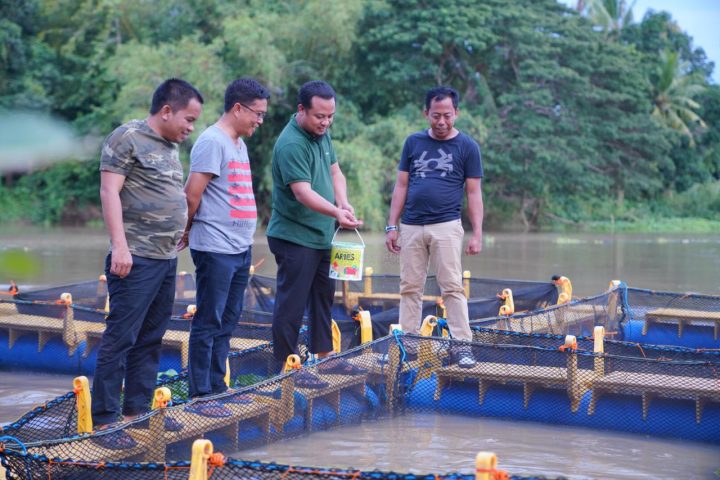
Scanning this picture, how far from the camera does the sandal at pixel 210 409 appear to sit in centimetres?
450

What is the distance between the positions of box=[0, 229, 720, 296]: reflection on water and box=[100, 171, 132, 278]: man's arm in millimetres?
9574

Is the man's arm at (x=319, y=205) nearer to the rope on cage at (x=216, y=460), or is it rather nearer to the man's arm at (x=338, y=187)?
the man's arm at (x=338, y=187)

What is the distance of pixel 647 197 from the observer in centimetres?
3888

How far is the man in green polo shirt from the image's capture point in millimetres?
5234

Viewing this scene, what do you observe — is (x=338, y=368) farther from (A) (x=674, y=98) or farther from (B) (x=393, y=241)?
(A) (x=674, y=98)

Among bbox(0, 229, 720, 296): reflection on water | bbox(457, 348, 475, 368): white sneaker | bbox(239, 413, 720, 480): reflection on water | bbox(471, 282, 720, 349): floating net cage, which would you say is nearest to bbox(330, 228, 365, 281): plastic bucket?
bbox(239, 413, 720, 480): reflection on water

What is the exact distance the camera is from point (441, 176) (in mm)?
6242

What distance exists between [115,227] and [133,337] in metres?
0.58

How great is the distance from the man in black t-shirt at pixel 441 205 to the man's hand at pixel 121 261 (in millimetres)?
2468

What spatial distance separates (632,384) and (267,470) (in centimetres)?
289

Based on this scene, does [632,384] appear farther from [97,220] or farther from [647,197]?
[647,197]

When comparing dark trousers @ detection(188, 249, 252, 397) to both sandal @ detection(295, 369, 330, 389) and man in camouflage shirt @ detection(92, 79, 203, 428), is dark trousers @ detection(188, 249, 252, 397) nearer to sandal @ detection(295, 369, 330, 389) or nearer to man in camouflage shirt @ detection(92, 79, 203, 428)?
man in camouflage shirt @ detection(92, 79, 203, 428)

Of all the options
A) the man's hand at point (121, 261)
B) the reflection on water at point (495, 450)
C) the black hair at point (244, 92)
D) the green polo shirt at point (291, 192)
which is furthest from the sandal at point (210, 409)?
the black hair at point (244, 92)

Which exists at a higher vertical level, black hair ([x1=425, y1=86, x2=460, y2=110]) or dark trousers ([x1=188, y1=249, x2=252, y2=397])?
black hair ([x1=425, y1=86, x2=460, y2=110])
